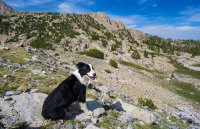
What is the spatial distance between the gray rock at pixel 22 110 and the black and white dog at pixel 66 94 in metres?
0.57

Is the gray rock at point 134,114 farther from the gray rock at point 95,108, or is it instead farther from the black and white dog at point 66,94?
the black and white dog at point 66,94

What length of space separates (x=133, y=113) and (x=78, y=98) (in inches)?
150

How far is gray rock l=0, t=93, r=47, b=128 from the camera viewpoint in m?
9.73

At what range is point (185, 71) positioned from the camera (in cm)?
Result: 4897

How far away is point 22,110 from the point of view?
1029cm

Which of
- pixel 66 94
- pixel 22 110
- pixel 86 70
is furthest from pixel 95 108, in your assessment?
pixel 22 110

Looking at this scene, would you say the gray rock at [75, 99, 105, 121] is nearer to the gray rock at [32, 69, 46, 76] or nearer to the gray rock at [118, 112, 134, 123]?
the gray rock at [118, 112, 134, 123]

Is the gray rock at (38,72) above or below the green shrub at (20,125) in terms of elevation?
above

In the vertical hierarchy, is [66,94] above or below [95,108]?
above

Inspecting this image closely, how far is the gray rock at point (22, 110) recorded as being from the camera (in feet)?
31.9

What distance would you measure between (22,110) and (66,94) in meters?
2.15

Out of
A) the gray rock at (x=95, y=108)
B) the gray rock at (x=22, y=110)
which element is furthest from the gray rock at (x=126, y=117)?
the gray rock at (x=22, y=110)

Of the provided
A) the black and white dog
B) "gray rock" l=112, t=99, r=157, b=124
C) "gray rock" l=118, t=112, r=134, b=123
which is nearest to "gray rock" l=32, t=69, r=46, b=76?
"gray rock" l=112, t=99, r=157, b=124

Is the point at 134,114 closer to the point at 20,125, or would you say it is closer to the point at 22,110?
the point at 22,110
